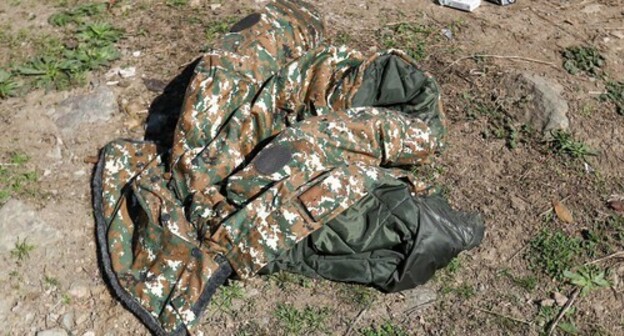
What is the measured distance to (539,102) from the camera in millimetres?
5172

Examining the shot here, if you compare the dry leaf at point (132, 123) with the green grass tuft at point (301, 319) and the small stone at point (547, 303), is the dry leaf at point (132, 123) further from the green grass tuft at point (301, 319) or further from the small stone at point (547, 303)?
the small stone at point (547, 303)

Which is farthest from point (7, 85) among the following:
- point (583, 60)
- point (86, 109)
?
point (583, 60)

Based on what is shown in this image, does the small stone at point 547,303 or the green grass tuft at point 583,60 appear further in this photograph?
the green grass tuft at point 583,60

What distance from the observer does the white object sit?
608cm

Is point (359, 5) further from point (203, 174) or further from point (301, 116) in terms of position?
point (203, 174)

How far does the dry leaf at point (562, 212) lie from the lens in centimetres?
453

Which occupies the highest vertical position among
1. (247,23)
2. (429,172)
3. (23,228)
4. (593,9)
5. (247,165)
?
(247,23)

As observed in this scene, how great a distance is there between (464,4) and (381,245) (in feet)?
9.26

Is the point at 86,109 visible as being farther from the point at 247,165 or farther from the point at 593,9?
the point at 593,9

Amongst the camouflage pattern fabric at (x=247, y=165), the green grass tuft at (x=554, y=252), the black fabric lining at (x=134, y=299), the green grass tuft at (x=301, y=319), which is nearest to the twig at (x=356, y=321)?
the green grass tuft at (x=301, y=319)

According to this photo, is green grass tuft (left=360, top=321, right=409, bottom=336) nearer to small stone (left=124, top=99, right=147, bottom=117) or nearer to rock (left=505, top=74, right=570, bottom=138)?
rock (left=505, top=74, right=570, bottom=138)

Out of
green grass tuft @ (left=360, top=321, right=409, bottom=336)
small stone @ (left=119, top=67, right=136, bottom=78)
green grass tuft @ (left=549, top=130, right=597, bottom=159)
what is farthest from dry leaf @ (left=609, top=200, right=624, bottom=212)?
small stone @ (left=119, top=67, right=136, bottom=78)

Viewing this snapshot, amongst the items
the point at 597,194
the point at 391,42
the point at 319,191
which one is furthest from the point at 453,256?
the point at 391,42

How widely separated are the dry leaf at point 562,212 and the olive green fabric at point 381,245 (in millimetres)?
790
